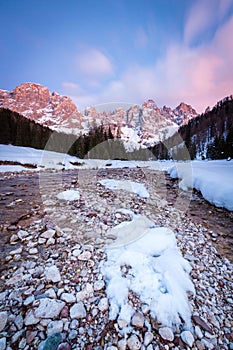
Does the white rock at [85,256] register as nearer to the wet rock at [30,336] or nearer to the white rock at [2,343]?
the wet rock at [30,336]

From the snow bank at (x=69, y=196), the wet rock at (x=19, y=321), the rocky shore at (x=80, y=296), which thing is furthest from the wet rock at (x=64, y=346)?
the snow bank at (x=69, y=196)

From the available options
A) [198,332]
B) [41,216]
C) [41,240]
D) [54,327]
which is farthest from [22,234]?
[198,332]

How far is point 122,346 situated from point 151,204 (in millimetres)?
4583

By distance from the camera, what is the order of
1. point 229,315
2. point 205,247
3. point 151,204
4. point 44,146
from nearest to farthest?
point 229,315
point 205,247
point 151,204
point 44,146

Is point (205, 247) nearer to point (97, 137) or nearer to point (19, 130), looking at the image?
point (97, 137)

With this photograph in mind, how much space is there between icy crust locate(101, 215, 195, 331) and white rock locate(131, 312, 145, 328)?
0.05 m

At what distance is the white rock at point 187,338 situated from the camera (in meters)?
1.62

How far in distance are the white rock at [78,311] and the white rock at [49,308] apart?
0.45 feet

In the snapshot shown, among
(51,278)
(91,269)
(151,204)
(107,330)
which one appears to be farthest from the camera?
(151,204)

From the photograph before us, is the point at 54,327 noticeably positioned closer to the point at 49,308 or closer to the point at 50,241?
the point at 49,308

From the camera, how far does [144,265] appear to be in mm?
2537

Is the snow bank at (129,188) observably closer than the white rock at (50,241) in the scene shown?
No

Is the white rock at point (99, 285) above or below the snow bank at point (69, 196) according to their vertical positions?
below

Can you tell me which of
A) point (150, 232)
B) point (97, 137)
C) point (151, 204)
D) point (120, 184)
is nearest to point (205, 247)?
point (150, 232)
